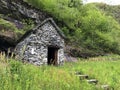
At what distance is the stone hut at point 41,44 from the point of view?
87.5 feet

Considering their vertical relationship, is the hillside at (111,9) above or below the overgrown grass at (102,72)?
above

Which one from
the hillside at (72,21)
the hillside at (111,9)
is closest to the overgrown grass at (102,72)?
the hillside at (72,21)

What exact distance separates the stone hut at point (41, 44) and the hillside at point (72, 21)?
3400 millimetres

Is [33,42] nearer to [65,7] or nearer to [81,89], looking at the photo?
[81,89]

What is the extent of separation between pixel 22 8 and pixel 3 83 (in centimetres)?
2732

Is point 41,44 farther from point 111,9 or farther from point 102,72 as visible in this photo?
point 111,9

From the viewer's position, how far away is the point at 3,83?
8578mm

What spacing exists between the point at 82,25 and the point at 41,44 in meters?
19.4

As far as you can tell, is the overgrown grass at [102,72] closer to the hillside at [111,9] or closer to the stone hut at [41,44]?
the stone hut at [41,44]

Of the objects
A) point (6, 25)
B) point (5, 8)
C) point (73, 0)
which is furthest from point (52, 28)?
point (73, 0)

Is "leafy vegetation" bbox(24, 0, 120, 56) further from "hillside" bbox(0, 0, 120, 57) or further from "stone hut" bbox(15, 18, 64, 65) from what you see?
"stone hut" bbox(15, 18, 64, 65)

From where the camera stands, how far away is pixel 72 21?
43969mm

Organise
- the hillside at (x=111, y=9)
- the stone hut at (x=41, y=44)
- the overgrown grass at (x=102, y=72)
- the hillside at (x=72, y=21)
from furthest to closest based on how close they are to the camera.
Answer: the hillside at (x=111, y=9) → the hillside at (x=72, y=21) → the stone hut at (x=41, y=44) → the overgrown grass at (x=102, y=72)

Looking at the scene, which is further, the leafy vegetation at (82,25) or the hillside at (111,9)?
the hillside at (111,9)
